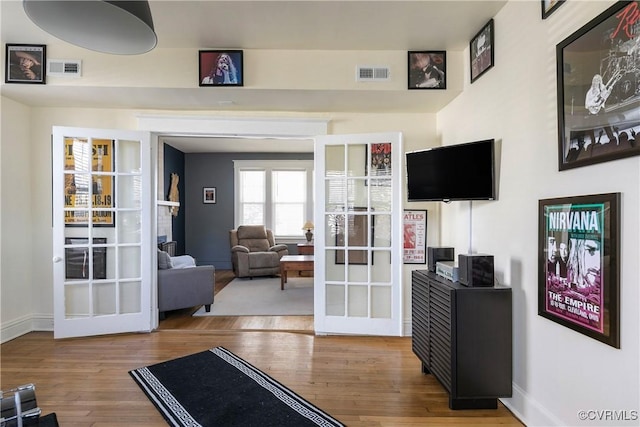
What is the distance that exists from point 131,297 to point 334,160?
2530 mm

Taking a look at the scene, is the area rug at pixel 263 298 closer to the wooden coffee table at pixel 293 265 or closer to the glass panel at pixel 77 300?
the wooden coffee table at pixel 293 265

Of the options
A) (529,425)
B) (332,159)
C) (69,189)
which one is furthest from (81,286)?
(529,425)

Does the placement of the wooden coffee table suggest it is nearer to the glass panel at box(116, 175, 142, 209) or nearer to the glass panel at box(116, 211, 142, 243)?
the glass panel at box(116, 211, 142, 243)

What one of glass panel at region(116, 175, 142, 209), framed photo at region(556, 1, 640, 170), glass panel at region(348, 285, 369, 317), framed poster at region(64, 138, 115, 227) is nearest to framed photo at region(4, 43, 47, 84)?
framed poster at region(64, 138, 115, 227)

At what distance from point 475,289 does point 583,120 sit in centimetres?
107

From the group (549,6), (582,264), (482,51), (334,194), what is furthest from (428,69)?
(582,264)

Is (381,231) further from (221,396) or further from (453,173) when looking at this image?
(221,396)

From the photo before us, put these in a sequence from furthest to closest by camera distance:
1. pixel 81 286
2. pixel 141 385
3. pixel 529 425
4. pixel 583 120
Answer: pixel 81 286 → pixel 141 385 → pixel 529 425 → pixel 583 120

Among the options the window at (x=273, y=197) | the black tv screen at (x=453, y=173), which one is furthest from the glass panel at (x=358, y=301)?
the window at (x=273, y=197)

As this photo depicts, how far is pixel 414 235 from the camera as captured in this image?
3512mm

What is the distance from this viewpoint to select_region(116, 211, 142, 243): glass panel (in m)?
3.48

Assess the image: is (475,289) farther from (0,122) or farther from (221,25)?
(0,122)

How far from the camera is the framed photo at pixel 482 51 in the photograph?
2467 mm

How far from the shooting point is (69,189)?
337 centimetres
